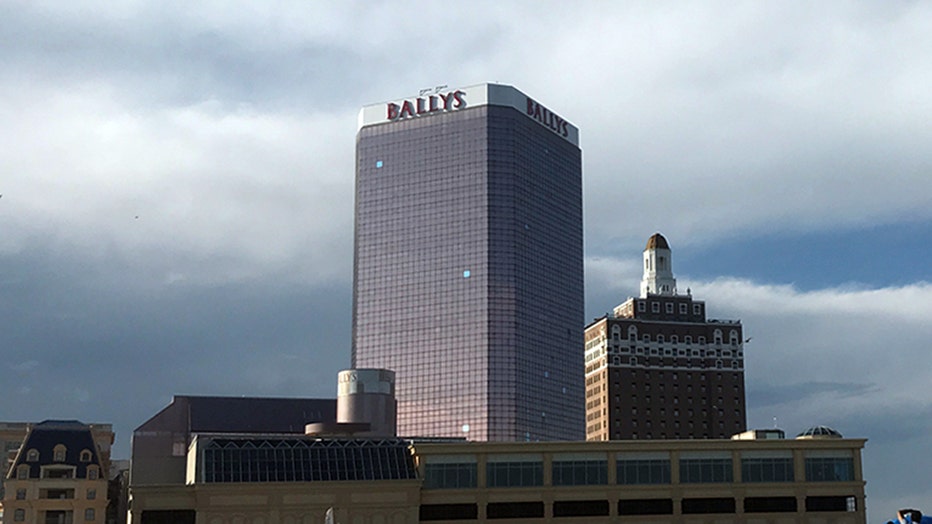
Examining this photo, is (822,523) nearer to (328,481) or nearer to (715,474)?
(715,474)

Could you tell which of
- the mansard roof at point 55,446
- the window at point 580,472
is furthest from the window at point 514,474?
the mansard roof at point 55,446

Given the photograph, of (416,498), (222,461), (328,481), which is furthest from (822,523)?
(222,461)

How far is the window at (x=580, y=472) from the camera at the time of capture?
141 metres

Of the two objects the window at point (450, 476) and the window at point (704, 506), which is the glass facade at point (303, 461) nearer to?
the window at point (450, 476)

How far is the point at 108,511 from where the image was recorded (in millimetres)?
192000

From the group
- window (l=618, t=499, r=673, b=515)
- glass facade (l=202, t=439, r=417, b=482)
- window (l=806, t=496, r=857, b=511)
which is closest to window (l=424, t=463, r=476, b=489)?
glass facade (l=202, t=439, r=417, b=482)

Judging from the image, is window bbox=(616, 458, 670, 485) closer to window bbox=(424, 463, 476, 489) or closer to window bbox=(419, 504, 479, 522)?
window bbox=(424, 463, 476, 489)

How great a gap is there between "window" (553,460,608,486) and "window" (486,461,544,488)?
79.8 inches

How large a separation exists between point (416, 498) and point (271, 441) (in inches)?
826

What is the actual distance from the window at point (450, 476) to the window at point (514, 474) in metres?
2.11

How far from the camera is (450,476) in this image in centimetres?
13925

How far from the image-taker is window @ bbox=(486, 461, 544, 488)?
139750 mm

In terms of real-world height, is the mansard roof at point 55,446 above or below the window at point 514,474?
above

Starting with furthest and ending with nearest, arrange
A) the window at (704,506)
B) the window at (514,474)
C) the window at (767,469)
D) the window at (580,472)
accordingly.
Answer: the window at (767,469)
the window at (704,506)
the window at (580,472)
the window at (514,474)
